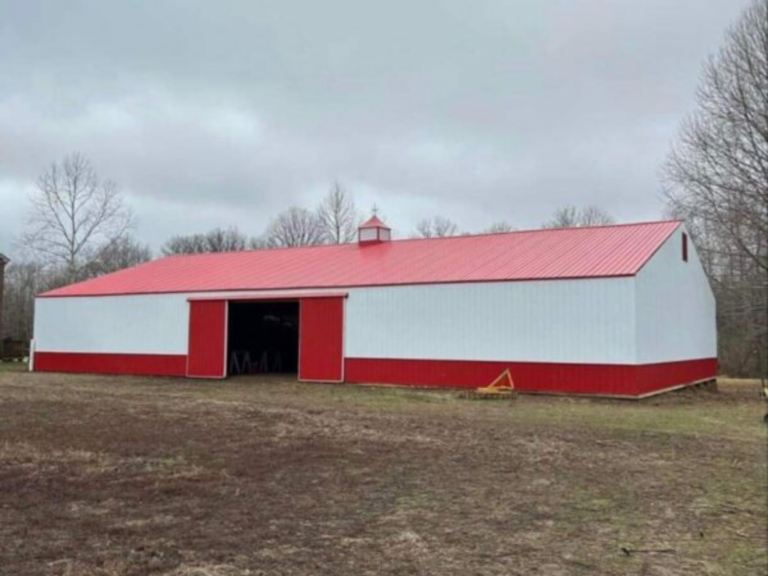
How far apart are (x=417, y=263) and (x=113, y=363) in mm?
12375

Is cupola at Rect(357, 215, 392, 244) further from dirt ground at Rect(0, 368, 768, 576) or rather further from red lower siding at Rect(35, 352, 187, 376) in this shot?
dirt ground at Rect(0, 368, 768, 576)

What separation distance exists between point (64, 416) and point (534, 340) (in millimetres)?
11997

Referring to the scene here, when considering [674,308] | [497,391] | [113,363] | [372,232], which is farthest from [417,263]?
[113,363]

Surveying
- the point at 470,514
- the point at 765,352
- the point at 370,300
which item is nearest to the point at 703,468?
the point at 470,514

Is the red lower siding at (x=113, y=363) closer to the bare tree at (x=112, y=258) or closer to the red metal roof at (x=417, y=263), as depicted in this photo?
the red metal roof at (x=417, y=263)

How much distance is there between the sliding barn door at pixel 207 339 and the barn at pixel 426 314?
0.05 m

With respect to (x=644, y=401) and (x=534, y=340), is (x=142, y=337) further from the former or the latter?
(x=644, y=401)

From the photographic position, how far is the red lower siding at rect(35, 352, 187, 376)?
85.2ft

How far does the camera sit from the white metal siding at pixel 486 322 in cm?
1872

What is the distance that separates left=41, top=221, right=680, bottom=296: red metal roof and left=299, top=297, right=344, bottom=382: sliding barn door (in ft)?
2.45

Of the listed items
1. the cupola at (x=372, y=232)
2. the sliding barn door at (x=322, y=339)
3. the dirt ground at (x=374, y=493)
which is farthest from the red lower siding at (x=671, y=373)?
the cupola at (x=372, y=232)

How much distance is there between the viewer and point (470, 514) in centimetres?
664

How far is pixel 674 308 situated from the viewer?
2200 centimetres

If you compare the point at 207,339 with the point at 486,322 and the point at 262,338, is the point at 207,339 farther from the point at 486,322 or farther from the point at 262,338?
the point at 486,322
